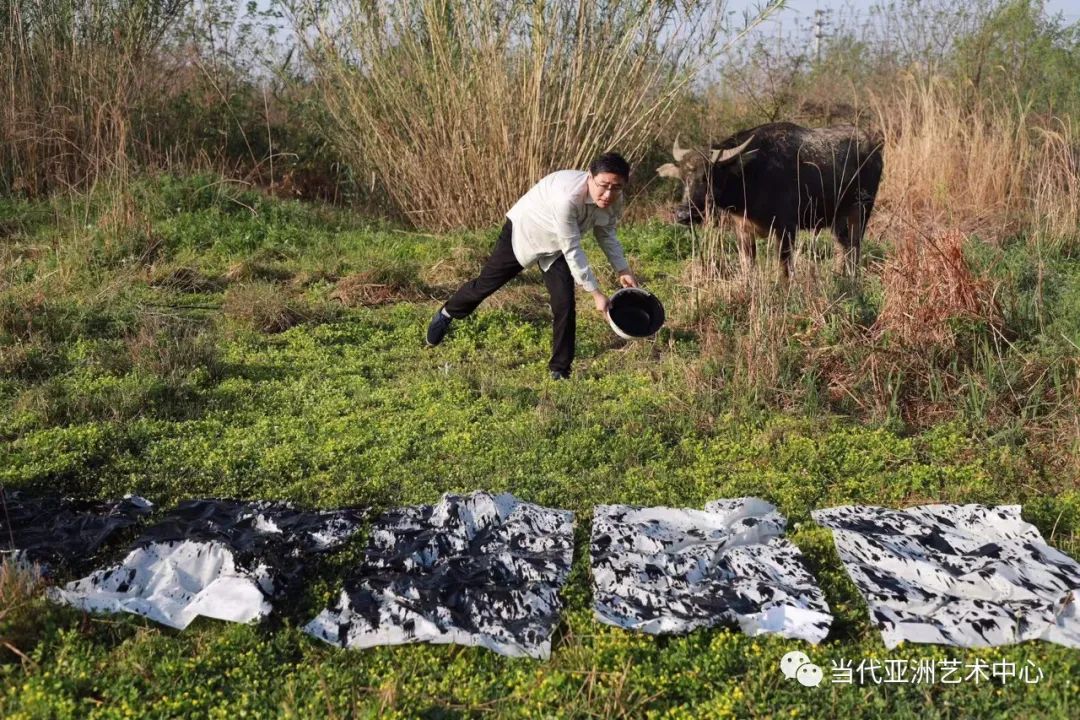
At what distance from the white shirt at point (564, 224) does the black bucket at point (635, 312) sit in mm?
182

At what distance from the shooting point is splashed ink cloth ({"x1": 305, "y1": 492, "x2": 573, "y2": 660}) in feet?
11.0

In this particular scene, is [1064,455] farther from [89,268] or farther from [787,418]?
[89,268]

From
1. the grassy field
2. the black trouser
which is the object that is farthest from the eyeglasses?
the grassy field

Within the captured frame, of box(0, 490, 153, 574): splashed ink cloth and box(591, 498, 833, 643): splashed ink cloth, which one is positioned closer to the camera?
box(591, 498, 833, 643): splashed ink cloth

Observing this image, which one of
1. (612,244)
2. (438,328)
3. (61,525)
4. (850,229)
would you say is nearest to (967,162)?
(850,229)

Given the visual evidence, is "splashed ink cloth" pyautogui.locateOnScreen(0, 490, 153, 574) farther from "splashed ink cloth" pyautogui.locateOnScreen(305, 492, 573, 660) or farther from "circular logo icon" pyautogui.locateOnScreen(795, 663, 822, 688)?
"circular logo icon" pyautogui.locateOnScreen(795, 663, 822, 688)

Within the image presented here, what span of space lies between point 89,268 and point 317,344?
2.66 m

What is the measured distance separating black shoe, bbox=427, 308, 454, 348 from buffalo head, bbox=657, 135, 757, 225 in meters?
2.30

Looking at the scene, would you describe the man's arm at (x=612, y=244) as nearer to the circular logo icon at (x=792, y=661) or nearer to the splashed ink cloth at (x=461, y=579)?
the splashed ink cloth at (x=461, y=579)

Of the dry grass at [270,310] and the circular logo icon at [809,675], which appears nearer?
the circular logo icon at [809,675]

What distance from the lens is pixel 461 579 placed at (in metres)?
3.68

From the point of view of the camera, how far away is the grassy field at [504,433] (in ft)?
10.1

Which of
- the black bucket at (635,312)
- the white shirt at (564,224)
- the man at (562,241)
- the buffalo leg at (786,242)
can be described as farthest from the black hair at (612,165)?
the buffalo leg at (786,242)

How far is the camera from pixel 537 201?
567cm
